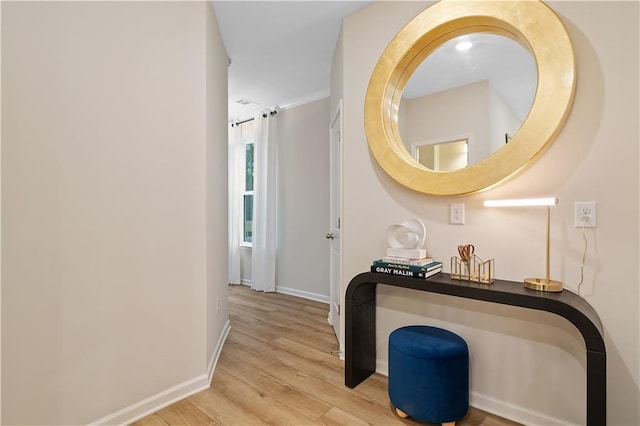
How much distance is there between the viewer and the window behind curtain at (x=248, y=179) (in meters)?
4.84

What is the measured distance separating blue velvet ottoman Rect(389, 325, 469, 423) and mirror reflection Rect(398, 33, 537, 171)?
101 centimetres

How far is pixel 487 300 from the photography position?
1.43m

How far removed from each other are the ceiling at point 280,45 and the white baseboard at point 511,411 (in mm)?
2645

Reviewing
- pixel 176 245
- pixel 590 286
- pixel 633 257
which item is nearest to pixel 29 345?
pixel 176 245

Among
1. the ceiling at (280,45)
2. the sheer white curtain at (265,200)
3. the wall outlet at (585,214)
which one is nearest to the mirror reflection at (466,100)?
the wall outlet at (585,214)

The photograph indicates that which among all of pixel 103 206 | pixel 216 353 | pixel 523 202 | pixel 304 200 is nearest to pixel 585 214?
pixel 523 202

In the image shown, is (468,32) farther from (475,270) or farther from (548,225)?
(475,270)

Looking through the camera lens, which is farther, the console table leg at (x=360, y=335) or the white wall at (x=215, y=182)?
the white wall at (x=215, y=182)

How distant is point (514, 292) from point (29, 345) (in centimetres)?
216

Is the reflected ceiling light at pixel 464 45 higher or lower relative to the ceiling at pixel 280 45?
lower

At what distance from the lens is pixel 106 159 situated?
1.56m

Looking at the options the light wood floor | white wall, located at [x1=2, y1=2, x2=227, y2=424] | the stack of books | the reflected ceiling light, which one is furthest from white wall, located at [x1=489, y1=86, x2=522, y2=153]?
white wall, located at [x1=2, y1=2, x2=227, y2=424]

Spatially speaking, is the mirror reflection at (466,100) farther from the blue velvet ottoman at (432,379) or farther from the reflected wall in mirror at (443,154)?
the blue velvet ottoman at (432,379)

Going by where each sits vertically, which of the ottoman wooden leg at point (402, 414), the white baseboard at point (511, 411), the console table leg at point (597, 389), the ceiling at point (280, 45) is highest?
the ceiling at point (280, 45)
